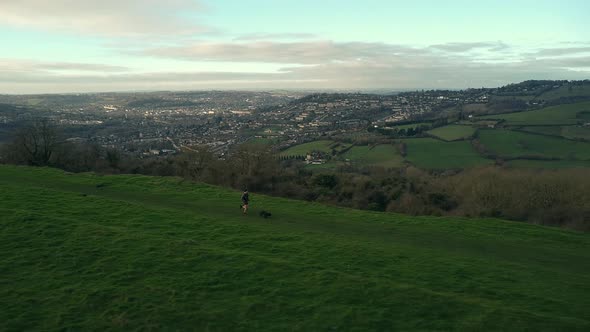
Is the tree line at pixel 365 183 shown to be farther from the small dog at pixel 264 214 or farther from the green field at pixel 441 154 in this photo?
the small dog at pixel 264 214

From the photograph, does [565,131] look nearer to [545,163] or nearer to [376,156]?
[545,163]

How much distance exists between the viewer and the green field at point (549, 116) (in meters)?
62.2

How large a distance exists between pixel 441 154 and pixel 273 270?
44.3 metres

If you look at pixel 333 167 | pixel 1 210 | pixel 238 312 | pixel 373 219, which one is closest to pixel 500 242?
pixel 373 219

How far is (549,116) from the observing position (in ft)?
215

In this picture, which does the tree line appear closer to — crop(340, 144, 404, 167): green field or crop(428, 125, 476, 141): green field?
crop(340, 144, 404, 167): green field

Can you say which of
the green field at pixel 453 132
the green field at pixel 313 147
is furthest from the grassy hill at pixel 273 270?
the green field at pixel 453 132

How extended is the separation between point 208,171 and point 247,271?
22.9 metres

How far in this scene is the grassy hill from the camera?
9664 mm

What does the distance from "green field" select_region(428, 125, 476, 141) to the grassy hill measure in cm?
4164

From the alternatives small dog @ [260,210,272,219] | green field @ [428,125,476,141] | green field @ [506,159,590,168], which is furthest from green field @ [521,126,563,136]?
small dog @ [260,210,272,219]

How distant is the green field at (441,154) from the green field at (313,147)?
31.0ft

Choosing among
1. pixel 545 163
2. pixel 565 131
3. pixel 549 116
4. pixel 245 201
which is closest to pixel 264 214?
pixel 245 201

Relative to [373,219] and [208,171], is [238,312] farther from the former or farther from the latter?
[208,171]
